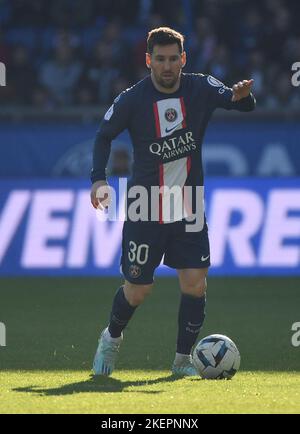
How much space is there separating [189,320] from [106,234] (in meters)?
4.94

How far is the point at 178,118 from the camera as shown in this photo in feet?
24.5

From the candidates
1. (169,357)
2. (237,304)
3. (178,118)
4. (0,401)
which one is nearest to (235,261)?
(237,304)

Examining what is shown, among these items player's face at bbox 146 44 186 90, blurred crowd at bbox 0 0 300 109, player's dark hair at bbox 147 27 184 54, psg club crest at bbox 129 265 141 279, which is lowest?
psg club crest at bbox 129 265 141 279

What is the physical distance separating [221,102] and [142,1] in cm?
1088

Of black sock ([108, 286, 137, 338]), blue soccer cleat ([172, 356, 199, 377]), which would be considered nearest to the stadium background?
blue soccer cleat ([172, 356, 199, 377])

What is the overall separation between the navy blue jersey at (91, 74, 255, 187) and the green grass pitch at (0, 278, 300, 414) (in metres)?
1.25

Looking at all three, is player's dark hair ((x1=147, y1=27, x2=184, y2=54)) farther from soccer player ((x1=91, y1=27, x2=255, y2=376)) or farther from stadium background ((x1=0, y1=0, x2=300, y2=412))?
stadium background ((x1=0, y1=0, x2=300, y2=412))

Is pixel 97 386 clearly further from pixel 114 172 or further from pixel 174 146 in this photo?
pixel 114 172

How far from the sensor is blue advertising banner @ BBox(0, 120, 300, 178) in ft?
51.2

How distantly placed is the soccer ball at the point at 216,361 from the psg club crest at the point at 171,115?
1.38 metres

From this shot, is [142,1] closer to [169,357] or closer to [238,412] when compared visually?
[169,357]

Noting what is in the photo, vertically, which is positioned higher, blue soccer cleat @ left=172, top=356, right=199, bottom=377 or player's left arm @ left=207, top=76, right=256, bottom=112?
player's left arm @ left=207, top=76, right=256, bottom=112

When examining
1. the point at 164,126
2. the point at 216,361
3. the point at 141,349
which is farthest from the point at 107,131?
the point at 141,349

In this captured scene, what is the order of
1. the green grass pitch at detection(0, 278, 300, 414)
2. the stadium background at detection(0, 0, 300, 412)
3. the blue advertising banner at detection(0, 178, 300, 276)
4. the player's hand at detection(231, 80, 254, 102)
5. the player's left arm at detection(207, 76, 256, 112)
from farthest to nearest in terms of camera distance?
the blue advertising banner at detection(0, 178, 300, 276), the stadium background at detection(0, 0, 300, 412), the player's left arm at detection(207, 76, 256, 112), the player's hand at detection(231, 80, 254, 102), the green grass pitch at detection(0, 278, 300, 414)
